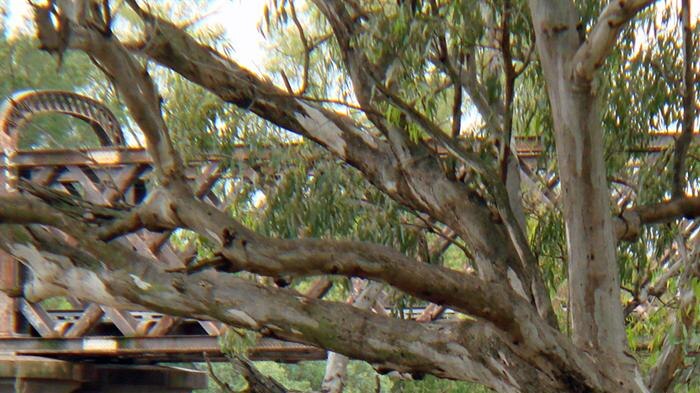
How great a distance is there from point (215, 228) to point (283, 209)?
2614mm

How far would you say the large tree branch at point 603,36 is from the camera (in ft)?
17.7

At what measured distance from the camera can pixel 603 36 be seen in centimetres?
555

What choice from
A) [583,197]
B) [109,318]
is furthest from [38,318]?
[583,197]

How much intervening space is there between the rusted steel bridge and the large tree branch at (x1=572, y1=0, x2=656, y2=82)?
2.21m

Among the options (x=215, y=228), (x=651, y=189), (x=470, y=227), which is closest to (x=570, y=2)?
(x=470, y=227)

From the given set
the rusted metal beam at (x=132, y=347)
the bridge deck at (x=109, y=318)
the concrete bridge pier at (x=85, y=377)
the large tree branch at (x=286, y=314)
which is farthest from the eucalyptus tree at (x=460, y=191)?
the concrete bridge pier at (x=85, y=377)

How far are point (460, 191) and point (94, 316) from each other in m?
4.07

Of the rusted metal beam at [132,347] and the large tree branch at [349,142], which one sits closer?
the large tree branch at [349,142]

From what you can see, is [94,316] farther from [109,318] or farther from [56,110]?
[56,110]

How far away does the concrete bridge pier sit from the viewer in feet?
29.8

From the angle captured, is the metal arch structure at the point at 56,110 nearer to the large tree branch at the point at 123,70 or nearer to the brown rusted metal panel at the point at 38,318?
the brown rusted metal panel at the point at 38,318

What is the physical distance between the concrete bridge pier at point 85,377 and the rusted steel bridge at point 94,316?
1cm

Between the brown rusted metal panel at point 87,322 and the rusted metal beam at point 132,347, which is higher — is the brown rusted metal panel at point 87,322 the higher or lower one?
the higher one

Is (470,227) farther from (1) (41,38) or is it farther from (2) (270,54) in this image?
(2) (270,54)
